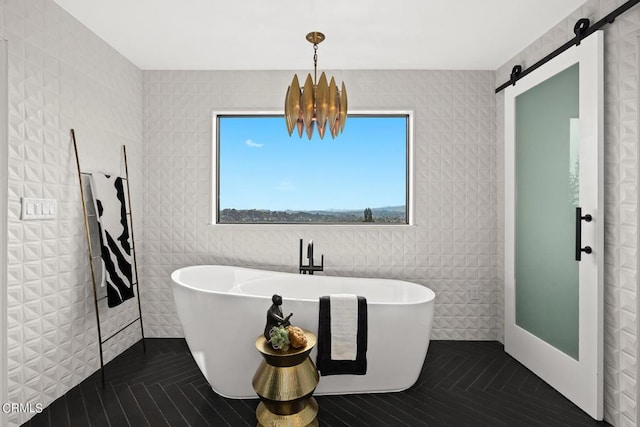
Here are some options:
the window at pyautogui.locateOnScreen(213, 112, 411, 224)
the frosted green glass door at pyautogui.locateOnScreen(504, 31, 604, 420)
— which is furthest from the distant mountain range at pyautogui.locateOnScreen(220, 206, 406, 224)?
the frosted green glass door at pyautogui.locateOnScreen(504, 31, 604, 420)

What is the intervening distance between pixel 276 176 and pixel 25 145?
6.70 ft

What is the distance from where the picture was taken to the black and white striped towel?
2686 millimetres

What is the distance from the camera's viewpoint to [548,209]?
2588 mm

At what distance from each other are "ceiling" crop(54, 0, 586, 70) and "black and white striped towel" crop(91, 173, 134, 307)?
3.67 feet

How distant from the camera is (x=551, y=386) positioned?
251 cm

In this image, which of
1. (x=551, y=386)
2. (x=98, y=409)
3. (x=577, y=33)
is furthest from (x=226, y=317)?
(x=577, y=33)

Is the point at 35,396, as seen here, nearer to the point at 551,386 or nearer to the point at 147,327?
the point at 147,327

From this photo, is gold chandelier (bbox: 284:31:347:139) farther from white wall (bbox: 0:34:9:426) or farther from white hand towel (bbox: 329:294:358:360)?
white wall (bbox: 0:34:9:426)

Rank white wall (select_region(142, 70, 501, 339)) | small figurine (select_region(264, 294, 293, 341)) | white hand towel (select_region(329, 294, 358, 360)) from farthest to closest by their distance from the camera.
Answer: white wall (select_region(142, 70, 501, 339)) → white hand towel (select_region(329, 294, 358, 360)) → small figurine (select_region(264, 294, 293, 341))

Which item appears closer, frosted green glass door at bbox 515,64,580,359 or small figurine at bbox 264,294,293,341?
small figurine at bbox 264,294,293,341

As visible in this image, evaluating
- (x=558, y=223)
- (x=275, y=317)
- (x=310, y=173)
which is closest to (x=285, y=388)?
(x=275, y=317)

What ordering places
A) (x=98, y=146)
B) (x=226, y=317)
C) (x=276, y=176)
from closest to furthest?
(x=226, y=317), (x=98, y=146), (x=276, y=176)

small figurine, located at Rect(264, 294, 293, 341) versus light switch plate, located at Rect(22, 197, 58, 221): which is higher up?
light switch plate, located at Rect(22, 197, 58, 221)

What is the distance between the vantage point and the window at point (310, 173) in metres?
3.64
